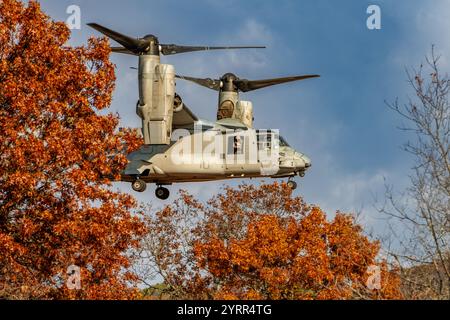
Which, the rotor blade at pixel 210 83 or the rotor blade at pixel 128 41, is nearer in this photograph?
the rotor blade at pixel 128 41

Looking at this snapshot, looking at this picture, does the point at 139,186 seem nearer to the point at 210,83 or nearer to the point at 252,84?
the point at 210,83

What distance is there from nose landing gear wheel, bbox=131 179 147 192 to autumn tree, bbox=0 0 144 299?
26.3 ft

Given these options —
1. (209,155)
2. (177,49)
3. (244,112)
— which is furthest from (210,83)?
(177,49)

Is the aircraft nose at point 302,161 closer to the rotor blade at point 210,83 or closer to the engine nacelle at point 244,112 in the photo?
the engine nacelle at point 244,112

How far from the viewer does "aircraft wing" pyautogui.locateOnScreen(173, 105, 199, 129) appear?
30.4 m

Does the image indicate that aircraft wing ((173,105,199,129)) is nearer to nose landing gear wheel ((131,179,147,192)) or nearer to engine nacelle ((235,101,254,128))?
nose landing gear wheel ((131,179,147,192))

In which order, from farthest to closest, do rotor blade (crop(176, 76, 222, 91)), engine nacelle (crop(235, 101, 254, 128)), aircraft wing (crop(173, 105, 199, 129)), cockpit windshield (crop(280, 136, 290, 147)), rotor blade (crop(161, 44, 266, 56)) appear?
rotor blade (crop(176, 76, 222, 91)) < engine nacelle (crop(235, 101, 254, 128)) < cockpit windshield (crop(280, 136, 290, 147)) < aircraft wing (crop(173, 105, 199, 129)) < rotor blade (crop(161, 44, 266, 56))

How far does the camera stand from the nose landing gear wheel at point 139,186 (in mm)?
31203

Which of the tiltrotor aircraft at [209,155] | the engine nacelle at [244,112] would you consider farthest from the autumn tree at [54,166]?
the engine nacelle at [244,112]

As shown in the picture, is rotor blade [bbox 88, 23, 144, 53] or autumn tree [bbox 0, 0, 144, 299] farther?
rotor blade [bbox 88, 23, 144, 53]

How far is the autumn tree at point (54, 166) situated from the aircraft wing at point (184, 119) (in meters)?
7.51

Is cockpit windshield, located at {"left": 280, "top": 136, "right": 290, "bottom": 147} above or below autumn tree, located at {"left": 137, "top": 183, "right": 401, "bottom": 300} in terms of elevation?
above

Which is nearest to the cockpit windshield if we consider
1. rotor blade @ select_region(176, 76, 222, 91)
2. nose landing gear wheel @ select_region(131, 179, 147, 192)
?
nose landing gear wheel @ select_region(131, 179, 147, 192)
